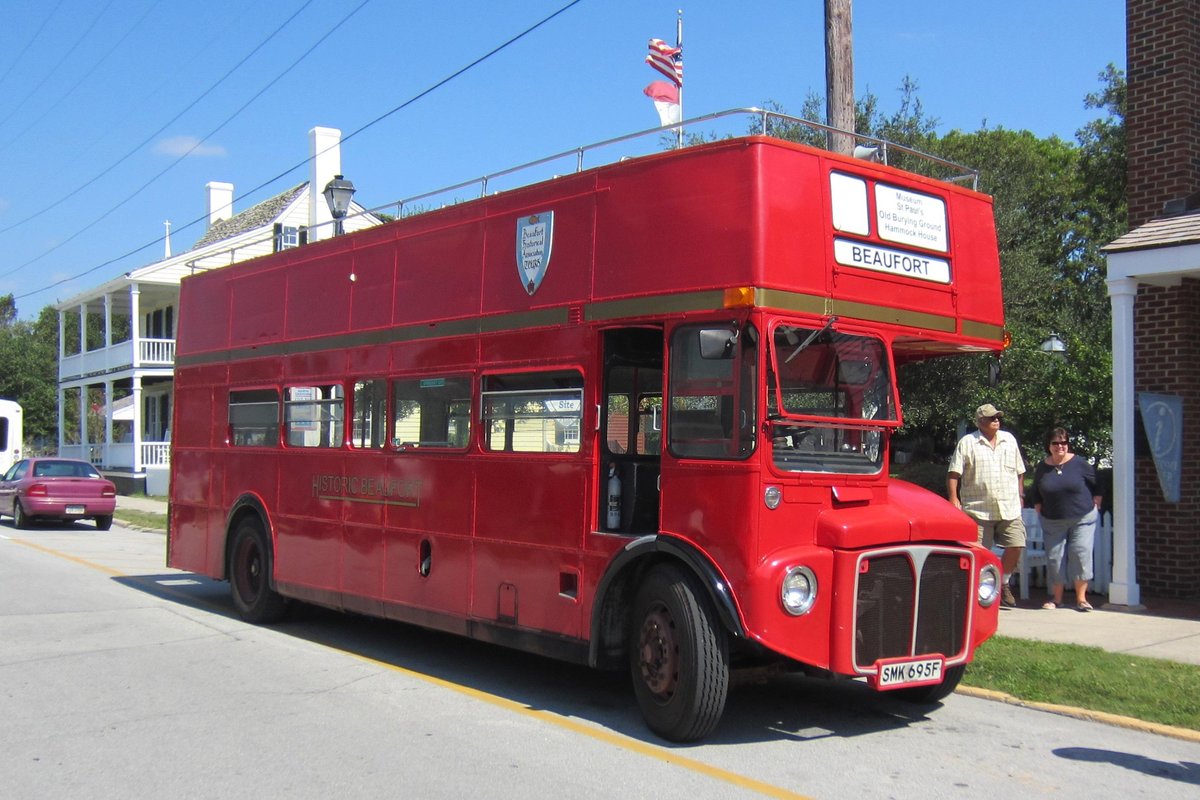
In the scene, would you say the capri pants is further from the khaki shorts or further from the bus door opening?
the bus door opening

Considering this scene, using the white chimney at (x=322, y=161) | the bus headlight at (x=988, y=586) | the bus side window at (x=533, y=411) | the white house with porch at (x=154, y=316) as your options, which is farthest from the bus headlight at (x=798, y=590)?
the white chimney at (x=322, y=161)

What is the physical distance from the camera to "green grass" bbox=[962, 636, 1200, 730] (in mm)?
7150

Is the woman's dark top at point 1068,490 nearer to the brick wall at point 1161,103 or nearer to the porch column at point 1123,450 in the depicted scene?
the porch column at point 1123,450

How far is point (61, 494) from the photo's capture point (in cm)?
2294

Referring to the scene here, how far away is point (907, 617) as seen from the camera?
6469 mm

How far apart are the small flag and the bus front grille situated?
10.5 metres

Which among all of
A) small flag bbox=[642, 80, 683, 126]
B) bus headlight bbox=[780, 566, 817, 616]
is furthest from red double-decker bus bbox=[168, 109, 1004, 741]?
small flag bbox=[642, 80, 683, 126]

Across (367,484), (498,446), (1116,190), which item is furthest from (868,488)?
(1116,190)

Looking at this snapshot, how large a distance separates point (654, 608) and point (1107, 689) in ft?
10.8

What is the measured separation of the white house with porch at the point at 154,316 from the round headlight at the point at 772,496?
24.8 m

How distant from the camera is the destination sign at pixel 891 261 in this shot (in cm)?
669

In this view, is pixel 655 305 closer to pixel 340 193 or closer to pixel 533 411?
pixel 533 411

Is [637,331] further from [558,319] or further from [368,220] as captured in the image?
[368,220]

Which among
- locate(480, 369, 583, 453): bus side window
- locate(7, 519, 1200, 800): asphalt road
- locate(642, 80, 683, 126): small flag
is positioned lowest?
locate(7, 519, 1200, 800): asphalt road
